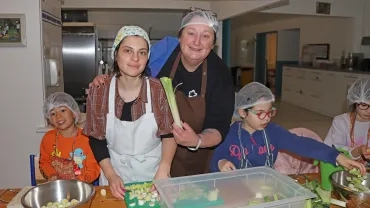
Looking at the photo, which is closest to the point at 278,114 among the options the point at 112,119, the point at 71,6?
the point at 71,6

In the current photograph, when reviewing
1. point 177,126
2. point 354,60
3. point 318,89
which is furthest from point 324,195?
point 318,89

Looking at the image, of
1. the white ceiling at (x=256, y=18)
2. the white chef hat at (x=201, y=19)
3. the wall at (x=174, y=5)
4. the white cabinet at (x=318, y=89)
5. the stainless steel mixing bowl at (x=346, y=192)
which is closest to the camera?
the stainless steel mixing bowl at (x=346, y=192)

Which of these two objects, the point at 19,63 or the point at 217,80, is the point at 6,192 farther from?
the point at 19,63

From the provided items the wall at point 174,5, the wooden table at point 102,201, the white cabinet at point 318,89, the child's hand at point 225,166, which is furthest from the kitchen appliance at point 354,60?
the wooden table at point 102,201

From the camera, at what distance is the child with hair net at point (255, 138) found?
5.03 ft

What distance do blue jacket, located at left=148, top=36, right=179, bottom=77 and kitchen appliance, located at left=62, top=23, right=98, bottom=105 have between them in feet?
8.94

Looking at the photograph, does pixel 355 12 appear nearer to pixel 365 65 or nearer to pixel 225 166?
pixel 365 65

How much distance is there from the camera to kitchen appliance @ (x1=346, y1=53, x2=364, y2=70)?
5.98m

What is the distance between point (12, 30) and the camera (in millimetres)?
2334

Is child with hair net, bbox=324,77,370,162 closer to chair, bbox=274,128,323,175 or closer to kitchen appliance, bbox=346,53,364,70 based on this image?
chair, bbox=274,128,323,175

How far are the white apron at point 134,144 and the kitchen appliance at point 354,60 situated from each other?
5.64 meters

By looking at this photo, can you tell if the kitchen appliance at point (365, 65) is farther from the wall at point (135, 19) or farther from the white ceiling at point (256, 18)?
the wall at point (135, 19)

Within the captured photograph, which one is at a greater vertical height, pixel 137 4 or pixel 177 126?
pixel 137 4

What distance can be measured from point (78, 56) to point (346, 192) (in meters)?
3.72
